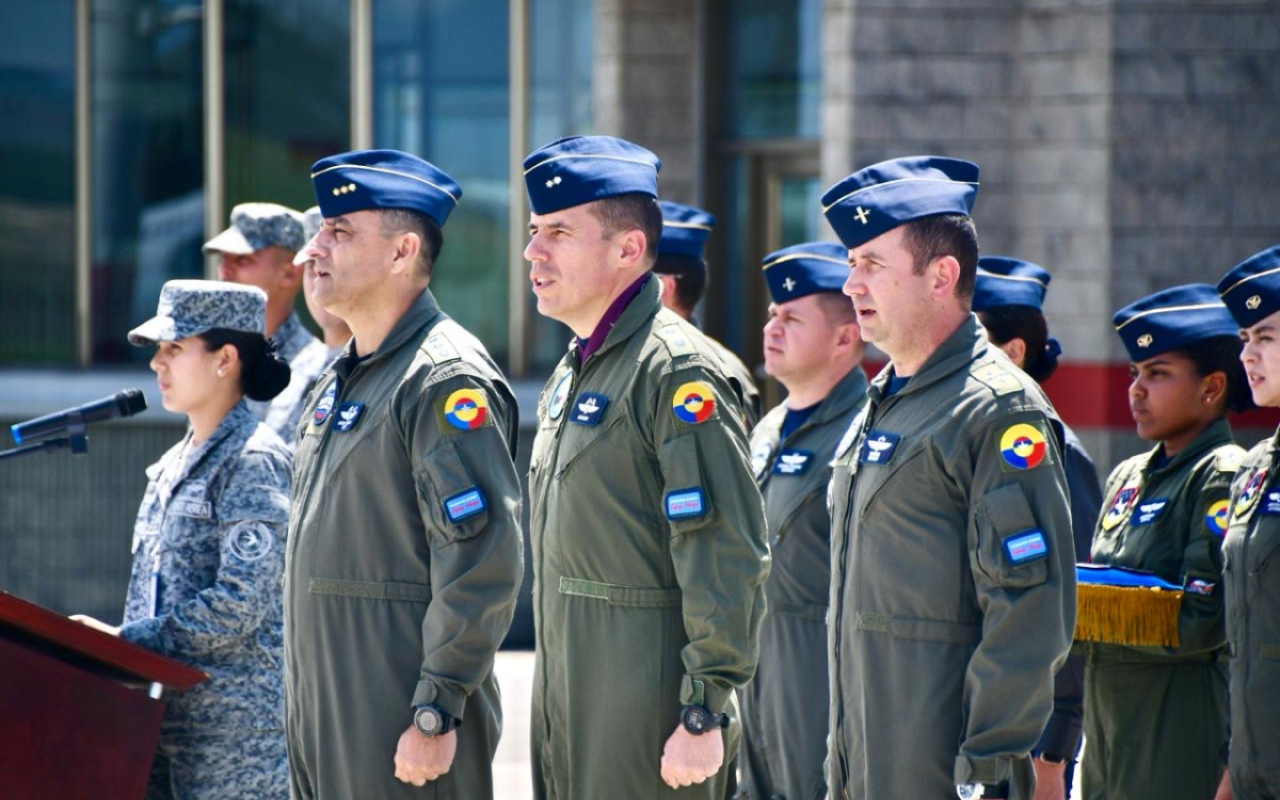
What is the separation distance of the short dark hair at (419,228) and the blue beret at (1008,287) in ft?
5.90

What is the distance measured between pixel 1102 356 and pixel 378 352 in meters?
5.55

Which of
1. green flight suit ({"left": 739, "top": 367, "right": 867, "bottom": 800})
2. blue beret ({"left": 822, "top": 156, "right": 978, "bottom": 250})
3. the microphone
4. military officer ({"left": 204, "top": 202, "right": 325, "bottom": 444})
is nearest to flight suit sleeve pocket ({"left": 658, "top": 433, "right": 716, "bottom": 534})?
blue beret ({"left": 822, "top": 156, "right": 978, "bottom": 250})

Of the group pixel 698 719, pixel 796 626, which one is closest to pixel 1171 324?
pixel 796 626

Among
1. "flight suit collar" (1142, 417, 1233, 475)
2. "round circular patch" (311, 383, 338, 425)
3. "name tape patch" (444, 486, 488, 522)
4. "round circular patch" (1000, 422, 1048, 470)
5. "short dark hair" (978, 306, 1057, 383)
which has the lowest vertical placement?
"name tape patch" (444, 486, 488, 522)

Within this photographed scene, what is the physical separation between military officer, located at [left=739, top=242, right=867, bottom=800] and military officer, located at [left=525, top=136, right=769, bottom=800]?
1079 millimetres

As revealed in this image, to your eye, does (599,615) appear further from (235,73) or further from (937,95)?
(235,73)

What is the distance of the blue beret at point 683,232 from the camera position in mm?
6387

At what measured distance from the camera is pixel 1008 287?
18.3 ft

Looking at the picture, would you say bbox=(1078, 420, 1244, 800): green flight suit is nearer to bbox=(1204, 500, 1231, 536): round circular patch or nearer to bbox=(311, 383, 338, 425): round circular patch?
bbox=(1204, 500, 1231, 536): round circular patch

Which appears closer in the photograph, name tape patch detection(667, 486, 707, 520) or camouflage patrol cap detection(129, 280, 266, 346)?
name tape patch detection(667, 486, 707, 520)

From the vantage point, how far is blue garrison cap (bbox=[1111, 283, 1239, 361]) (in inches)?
204

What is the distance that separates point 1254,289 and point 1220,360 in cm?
69

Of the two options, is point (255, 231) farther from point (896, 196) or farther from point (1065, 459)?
point (896, 196)

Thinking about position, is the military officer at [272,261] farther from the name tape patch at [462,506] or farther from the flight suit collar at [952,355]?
the flight suit collar at [952,355]
